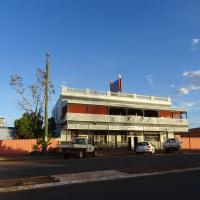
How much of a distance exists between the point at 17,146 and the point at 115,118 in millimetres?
14449

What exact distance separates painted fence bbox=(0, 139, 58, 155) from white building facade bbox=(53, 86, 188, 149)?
15.5 feet

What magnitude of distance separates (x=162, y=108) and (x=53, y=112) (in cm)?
1783

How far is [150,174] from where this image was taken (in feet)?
49.9

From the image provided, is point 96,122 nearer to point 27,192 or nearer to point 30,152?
point 30,152

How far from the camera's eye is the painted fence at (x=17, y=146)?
40.8 meters

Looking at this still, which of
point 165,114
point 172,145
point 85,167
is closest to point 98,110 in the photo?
point 172,145

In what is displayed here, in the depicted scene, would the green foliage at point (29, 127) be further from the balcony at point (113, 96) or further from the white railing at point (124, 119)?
the balcony at point (113, 96)

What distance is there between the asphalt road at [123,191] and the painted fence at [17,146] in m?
29.7

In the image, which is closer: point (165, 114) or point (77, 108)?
point (77, 108)

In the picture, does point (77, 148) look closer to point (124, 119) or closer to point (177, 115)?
point (124, 119)

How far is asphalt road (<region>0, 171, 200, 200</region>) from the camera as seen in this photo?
9984mm

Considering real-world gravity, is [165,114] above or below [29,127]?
above

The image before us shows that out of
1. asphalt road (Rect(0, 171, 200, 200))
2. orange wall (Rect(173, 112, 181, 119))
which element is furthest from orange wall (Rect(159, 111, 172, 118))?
asphalt road (Rect(0, 171, 200, 200))

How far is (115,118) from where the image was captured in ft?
163
